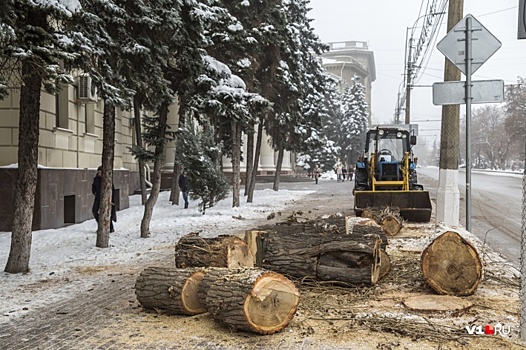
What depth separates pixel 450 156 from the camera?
1142 centimetres

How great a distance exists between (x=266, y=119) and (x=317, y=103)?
26.1 feet

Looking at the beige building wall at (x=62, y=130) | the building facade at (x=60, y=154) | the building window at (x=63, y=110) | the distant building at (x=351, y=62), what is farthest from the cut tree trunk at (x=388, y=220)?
the distant building at (x=351, y=62)

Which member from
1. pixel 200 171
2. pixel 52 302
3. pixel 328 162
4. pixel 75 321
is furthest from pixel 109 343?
pixel 328 162

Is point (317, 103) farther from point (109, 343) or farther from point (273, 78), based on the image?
point (109, 343)

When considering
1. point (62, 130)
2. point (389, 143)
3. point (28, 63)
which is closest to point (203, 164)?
point (62, 130)

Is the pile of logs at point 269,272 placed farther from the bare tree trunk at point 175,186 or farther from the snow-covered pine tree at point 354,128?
the snow-covered pine tree at point 354,128

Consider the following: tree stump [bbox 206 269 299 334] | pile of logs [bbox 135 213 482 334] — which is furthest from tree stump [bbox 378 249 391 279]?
tree stump [bbox 206 269 299 334]

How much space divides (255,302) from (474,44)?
19.5ft

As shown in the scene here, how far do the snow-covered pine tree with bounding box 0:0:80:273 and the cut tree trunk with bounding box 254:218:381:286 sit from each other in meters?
3.87

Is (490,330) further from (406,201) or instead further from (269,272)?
(406,201)

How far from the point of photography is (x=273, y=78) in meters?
21.5

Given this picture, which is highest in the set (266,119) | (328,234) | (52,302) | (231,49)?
(231,49)

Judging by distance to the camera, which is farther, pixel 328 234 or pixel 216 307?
pixel 328 234

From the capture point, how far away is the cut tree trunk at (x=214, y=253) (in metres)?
7.12
